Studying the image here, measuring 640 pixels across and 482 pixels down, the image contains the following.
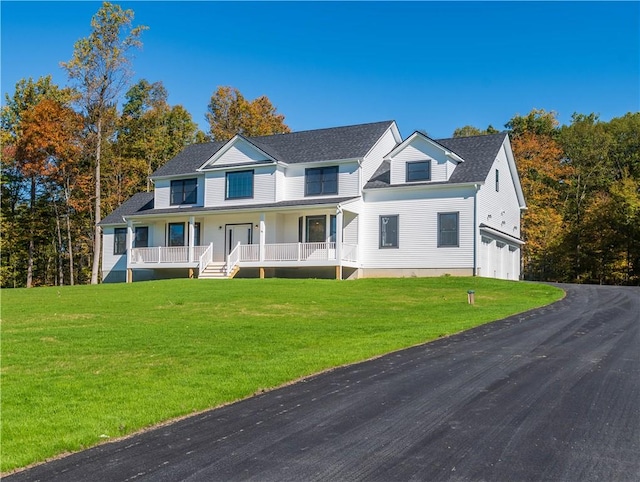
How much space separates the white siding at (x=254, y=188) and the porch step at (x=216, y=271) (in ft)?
10.2

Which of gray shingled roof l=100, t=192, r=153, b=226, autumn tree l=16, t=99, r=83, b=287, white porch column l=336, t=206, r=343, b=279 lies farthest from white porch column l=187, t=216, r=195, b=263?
autumn tree l=16, t=99, r=83, b=287

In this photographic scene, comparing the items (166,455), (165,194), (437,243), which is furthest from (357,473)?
(165,194)

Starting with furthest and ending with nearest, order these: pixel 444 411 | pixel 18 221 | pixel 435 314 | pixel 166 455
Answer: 1. pixel 18 221
2. pixel 435 314
3. pixel 444 411
4. pixel 166 455

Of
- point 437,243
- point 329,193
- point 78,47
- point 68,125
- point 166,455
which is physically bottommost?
point 166,455

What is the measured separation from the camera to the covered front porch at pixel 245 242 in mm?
26969

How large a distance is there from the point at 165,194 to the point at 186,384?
84.8ft

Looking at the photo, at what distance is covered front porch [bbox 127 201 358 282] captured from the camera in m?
27.0

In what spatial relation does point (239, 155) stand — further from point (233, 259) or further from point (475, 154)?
point (475, 154)

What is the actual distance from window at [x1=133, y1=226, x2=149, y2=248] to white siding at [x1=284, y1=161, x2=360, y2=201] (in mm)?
8501

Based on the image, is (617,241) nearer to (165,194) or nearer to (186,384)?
(165,194)

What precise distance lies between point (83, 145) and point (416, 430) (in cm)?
3520

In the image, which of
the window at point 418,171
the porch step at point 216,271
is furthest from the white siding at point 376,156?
the porch step at point 216,271

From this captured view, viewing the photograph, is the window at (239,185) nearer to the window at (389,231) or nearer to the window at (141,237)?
the window at (141,237)

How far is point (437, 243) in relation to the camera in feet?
85.7
